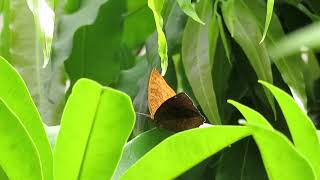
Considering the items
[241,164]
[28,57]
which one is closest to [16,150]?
[241,164]

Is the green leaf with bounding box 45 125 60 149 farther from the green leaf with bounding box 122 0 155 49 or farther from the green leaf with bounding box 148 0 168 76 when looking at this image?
the green leaf with bounding box 122 0 155 49

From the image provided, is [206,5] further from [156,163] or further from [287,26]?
[156,163]

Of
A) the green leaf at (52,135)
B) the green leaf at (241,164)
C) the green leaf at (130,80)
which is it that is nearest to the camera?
the green leaf at (52,135)

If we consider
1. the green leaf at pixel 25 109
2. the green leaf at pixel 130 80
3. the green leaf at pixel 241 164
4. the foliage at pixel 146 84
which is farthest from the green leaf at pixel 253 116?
the green leaf at pixel 130 80

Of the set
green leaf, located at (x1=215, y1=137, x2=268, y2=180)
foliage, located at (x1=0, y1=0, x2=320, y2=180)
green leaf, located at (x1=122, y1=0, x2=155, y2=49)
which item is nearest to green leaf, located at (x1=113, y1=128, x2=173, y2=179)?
foliage, located at (x1=0, y1=0, x2=320, y2=180)

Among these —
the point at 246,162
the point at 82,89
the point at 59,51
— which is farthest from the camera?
the point at 59,51

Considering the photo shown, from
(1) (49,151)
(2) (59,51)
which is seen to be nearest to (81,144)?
(1) (49,151)

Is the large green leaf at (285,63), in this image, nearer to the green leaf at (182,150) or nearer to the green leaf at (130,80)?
the green leaf at (130,80)
